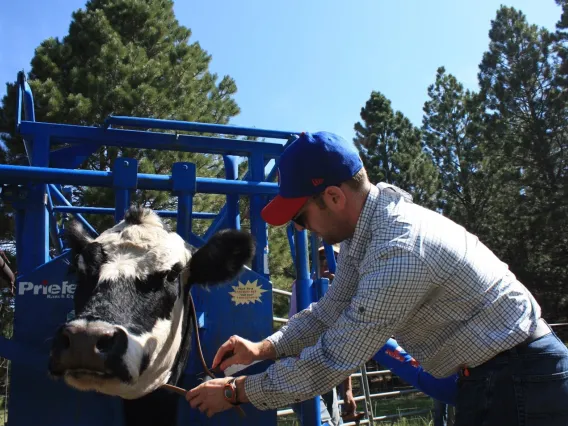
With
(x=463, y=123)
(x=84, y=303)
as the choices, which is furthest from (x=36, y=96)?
(x=463, y=123)

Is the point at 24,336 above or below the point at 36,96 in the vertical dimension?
below

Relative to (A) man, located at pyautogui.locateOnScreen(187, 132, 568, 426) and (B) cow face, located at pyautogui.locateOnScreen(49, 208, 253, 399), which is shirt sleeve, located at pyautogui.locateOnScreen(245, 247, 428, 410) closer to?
(A) man, located at pyautogui.locateOnScreen(187, 132, 568, 426)

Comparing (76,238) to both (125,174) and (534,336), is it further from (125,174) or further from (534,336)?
(534,336)

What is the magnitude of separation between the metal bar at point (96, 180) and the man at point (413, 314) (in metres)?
0.94

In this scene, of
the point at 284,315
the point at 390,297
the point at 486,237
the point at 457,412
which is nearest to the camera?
the point at 390,297

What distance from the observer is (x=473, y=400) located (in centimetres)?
201

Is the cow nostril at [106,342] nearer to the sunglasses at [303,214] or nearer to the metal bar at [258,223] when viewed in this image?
the sunglasses at [303,214]

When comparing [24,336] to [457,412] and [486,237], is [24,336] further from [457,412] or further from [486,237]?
[486,237]

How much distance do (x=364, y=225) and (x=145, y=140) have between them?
185 centimetres

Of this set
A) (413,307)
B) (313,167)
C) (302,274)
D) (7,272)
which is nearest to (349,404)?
(302,274)

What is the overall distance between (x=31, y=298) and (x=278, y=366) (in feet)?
4.85

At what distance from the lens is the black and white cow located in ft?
6.56

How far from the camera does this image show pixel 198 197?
38.5 feet

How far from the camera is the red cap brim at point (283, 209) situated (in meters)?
2.13
